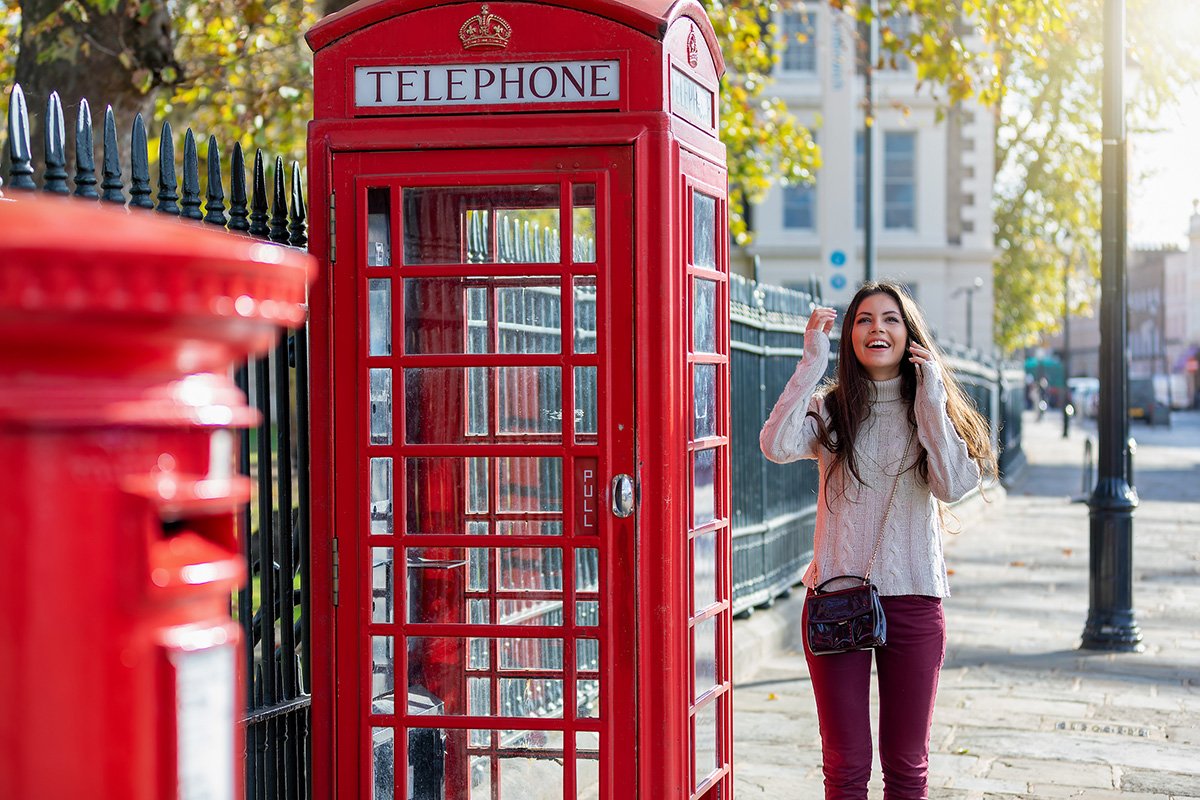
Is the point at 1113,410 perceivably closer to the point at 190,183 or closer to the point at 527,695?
the point at 527,695

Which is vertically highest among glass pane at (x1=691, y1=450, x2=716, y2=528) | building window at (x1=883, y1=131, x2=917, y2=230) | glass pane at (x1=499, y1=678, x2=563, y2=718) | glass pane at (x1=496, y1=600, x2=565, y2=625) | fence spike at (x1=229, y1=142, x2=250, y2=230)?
building window at (x1=883, y1=131, x2=917, y2=230)

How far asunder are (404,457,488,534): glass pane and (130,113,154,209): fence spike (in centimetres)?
97

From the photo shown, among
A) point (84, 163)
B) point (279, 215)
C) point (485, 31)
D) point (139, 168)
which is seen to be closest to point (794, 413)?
point (485, 31)

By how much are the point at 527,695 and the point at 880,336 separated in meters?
1.46

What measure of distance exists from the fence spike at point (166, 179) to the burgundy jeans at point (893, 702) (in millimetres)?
2138

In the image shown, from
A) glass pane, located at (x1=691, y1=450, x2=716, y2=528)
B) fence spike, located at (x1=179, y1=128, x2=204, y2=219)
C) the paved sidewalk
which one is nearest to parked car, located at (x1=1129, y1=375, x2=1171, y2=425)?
the paved sidewalk

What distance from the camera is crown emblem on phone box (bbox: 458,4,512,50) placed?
13.4 feet

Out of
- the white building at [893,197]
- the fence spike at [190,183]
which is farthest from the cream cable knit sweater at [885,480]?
the white building at [893,197]

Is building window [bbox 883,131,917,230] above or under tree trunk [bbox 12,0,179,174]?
above

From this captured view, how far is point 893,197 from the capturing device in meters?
39.6

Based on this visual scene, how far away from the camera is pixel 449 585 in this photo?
→ 4.36 metres

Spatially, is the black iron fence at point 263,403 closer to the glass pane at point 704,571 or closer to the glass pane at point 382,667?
the glass pane at point 382,667

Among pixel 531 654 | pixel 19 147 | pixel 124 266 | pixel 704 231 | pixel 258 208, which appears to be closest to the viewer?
pixel 124 266

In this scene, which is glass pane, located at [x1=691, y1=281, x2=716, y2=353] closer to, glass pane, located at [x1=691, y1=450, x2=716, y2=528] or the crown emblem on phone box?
glass pane, located at [x1=691, y1=450, x2=716, y2=528]
